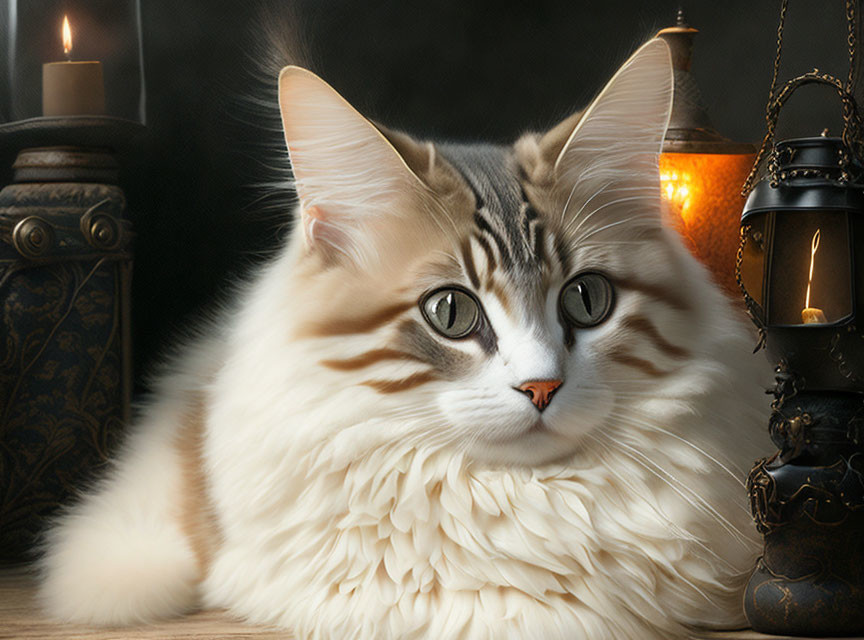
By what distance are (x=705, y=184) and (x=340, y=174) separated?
2.44ft

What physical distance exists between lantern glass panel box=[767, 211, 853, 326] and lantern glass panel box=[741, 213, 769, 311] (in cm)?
2

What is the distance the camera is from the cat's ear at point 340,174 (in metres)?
0.96

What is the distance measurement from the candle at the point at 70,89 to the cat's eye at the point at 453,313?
0.81m

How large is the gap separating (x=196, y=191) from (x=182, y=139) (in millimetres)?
97

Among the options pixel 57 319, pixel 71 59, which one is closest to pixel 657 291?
A: pixel 57 319

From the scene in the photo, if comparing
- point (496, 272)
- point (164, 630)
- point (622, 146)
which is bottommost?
point (164, 630)

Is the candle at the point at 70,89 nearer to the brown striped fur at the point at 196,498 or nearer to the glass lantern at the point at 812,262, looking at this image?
the brown striped fur at the point at 196,498

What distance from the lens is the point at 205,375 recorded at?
4.34 ft

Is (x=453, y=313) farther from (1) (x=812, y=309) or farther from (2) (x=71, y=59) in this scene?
(2) (x=71, y=59)

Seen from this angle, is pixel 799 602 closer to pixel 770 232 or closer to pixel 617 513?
pixel 617 513

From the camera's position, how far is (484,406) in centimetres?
89

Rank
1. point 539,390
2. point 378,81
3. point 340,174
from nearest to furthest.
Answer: point 539,390 → point 340,174 → point 378,81

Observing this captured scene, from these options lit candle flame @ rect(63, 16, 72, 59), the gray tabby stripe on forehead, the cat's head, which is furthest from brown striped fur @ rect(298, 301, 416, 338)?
lit candle flame @ rect(63, 16, 72, 59)

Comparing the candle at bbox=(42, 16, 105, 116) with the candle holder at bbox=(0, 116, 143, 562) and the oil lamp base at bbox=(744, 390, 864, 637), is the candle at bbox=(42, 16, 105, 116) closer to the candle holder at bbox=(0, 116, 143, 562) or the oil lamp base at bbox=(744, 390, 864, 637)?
the candle holder at bbox=(0, 116, 143, 562)
